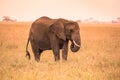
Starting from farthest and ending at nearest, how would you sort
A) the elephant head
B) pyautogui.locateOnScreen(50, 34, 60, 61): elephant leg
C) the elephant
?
pyautogui.locateOnScreen(50, 34, 60, 61): elephant leg → the elephant → the elephant head

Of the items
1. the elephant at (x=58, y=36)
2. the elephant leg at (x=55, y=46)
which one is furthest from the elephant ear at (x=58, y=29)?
the elephant leg at (x=55, y=46)

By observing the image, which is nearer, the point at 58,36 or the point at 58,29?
the point at 58,36

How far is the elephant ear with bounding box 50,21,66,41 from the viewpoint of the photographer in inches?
518

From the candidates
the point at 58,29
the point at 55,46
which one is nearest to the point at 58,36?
the point at 58,29

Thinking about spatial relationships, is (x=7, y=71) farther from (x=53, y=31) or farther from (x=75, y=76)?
(x=53, y=31)

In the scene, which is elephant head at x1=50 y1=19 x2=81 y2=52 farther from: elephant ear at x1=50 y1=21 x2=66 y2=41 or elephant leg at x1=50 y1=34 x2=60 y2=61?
elephant leg at x1=50 y1=34 x2=60 y2=61

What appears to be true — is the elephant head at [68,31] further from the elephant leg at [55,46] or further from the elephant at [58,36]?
the elephant leg at [55,46]

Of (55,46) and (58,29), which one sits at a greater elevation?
(58,29)

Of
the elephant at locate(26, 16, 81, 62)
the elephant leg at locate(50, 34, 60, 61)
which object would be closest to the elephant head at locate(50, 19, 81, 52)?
the elephant at locate(26, 16, 81, 62)

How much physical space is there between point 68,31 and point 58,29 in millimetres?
382

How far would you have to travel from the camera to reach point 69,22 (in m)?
13.4

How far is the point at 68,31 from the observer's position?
13.3 metres

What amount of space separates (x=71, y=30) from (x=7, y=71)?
3718mm

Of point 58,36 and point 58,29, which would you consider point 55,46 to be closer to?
point 58,36
